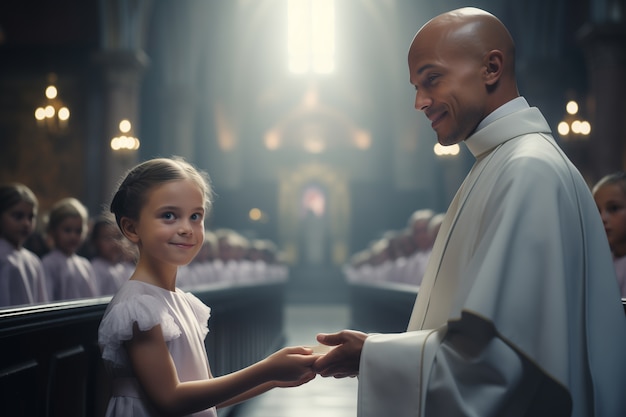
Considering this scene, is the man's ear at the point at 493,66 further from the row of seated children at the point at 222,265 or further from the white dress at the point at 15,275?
the row of seated children at the point at 222,265

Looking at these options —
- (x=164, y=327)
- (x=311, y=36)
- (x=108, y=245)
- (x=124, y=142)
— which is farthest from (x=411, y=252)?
(x=311, y=36)

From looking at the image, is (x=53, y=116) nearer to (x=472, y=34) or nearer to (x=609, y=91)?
(x=609, y=91)

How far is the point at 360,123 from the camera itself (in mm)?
32281

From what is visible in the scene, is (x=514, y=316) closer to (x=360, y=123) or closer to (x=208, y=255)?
(x=208, y=255)

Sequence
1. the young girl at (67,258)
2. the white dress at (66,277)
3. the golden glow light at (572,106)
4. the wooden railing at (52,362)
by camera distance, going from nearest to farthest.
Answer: the wooden railing at (52,362) → the young girl at (67,258) → the white dress at (66,277) → the golden glow light at (572,106)

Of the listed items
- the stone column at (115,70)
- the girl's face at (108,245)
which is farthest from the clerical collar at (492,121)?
the stone column at (115,70)

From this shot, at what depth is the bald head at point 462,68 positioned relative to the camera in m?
2.12

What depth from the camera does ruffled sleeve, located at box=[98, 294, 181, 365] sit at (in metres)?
1.97

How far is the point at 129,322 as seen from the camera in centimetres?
198

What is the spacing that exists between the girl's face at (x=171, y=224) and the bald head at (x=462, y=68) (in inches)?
28.3

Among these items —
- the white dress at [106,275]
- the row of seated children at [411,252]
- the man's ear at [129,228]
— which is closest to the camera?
the man's ear at [129,228]

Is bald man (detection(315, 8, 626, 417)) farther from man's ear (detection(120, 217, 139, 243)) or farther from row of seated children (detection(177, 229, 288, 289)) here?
row of seated children (detection(177, 229, 288, 289))

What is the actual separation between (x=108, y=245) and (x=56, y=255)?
793mm

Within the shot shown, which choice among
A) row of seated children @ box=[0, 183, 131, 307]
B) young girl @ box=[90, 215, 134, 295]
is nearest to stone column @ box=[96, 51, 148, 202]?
row of seated children @ box=[0, 183, 131, 307]
